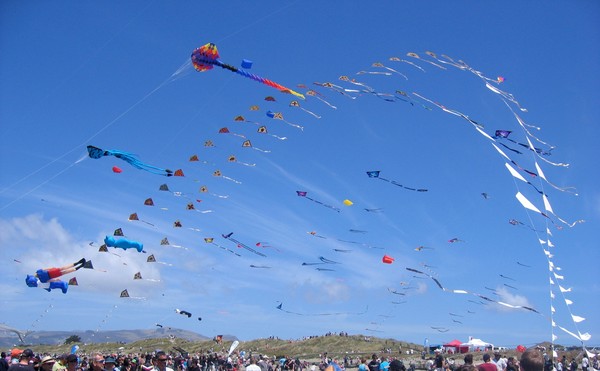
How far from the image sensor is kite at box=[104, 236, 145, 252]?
70.9 ft

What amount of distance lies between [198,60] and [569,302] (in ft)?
44.2

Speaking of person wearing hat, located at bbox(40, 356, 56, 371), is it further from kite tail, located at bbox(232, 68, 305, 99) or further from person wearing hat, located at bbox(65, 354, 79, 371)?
kite tail, located at bbox(232, 68, 305, 99)

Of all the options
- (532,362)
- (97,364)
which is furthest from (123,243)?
(532,362)

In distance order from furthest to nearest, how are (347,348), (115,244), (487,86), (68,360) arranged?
(347,348), (115,244), (487,86), (68,360)

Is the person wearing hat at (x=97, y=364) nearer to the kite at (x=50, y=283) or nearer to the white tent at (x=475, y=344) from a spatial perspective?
the kite at (x=50, y=283)

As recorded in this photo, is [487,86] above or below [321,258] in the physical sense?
above

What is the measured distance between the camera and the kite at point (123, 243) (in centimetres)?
2162

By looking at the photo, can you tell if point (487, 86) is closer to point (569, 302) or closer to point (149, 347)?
point (569, 302)

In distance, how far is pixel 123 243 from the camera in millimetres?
21812

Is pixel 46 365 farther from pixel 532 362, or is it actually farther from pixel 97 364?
pixel 532 362

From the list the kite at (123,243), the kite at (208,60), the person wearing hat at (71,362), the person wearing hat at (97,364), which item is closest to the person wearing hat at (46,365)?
the person wearing hat at (71,362)

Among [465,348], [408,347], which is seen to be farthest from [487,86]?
[408,347]

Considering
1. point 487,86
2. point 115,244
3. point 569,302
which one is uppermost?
point 487,86

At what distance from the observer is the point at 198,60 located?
16297 millimetres
